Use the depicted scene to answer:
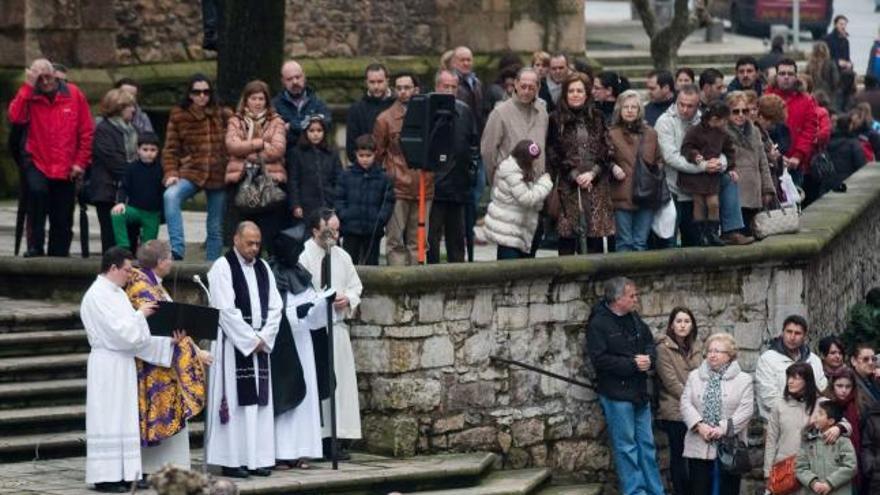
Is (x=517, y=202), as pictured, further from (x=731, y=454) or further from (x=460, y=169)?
(x=731, y=454)

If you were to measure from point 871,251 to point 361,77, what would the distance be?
608 centimetres

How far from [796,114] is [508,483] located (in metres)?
6.51

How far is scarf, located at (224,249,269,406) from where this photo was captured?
67.6 ft

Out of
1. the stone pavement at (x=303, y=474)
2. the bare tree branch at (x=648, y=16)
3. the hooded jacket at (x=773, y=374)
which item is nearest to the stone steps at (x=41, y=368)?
the stone pavement at (x=303, y=474)

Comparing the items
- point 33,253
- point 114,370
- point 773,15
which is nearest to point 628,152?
point 33,253

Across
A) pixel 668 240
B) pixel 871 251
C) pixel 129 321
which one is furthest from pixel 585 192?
pixel 871 251

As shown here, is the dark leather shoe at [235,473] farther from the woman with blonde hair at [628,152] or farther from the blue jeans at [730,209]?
the blue jeans at [730,209]

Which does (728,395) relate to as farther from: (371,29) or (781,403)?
(371,29)

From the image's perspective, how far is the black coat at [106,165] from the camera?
23.4 meters

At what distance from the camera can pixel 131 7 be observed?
30.5m

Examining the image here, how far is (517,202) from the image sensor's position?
75.6ft

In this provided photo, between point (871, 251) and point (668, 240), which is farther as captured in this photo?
point (871, 251)

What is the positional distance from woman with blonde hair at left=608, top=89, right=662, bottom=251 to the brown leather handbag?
2.37 meters

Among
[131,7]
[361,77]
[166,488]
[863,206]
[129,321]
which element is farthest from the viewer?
[361,77]
